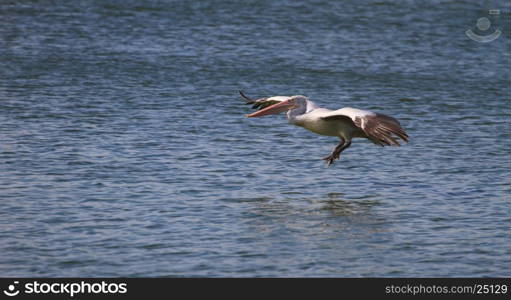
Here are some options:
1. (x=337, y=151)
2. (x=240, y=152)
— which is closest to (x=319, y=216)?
(x=337, y=151)

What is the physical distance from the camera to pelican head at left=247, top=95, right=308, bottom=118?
16938 mm

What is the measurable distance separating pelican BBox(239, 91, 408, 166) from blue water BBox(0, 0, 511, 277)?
0.82m

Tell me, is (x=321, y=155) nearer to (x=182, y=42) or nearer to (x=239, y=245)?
(x=239, y=245)

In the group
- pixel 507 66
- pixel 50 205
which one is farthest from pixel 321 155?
pixel 507 66

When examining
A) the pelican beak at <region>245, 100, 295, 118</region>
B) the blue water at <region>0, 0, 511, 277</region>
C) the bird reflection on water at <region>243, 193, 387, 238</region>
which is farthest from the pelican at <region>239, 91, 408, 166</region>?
the bird reflection on water at <region>243, 193, 387, 238</region>

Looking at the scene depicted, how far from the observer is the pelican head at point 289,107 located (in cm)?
1694

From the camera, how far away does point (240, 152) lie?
62.5 feet

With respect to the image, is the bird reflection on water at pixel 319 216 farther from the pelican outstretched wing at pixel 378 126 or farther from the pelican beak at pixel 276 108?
the pelican beak at pixel 276 108

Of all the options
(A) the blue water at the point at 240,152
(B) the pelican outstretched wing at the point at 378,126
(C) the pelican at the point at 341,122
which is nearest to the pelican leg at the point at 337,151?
(C) the pelican at the point at 341,122

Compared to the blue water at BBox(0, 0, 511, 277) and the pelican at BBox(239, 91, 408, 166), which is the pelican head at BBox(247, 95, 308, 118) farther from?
the blue water at BBox(0, 0, 511, 277)

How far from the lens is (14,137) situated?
19656 mm

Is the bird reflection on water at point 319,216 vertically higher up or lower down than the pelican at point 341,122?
lower down

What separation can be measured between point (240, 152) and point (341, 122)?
9.94ft

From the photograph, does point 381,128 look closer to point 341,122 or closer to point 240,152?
point 341,122
